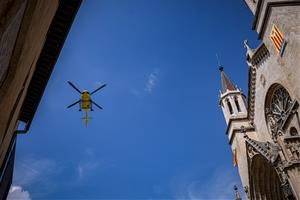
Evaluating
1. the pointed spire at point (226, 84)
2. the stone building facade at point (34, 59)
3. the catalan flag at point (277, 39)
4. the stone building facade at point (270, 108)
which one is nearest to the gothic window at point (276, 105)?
the stone building facade at point (270, 108)

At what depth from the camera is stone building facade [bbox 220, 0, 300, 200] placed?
14266mm

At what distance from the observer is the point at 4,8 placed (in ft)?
8.67

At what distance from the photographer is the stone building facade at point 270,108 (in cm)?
1427

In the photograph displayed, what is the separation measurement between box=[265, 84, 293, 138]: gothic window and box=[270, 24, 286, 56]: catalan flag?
13.9 feet

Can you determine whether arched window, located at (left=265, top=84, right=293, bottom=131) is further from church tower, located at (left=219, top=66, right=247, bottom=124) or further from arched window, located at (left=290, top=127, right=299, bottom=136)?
church tower, located at (left=219, top=66, right=247, bottom=124)

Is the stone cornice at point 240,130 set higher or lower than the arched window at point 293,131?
higher

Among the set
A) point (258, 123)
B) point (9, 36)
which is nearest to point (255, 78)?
point (258, 123)

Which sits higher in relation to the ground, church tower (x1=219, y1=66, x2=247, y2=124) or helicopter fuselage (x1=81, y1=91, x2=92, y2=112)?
church tower (x1=219, y1=66, x2=247, y2=124)

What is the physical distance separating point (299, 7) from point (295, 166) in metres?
9.41

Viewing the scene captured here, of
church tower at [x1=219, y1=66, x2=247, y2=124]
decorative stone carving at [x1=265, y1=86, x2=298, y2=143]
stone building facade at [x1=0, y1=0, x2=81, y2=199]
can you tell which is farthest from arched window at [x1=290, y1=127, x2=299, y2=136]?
stone building facade at [x1=0, y1=0, x2=81, y2=199]

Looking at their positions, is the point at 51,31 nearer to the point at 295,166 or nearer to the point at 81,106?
the point at 81,106

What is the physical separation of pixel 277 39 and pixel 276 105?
21.1 feet

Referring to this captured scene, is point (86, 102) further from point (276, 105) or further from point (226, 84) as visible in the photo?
point (226, 84)

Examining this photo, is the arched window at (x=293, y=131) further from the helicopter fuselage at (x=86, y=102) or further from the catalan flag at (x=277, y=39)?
the helicopter fuselage at (x=86, y=102)
